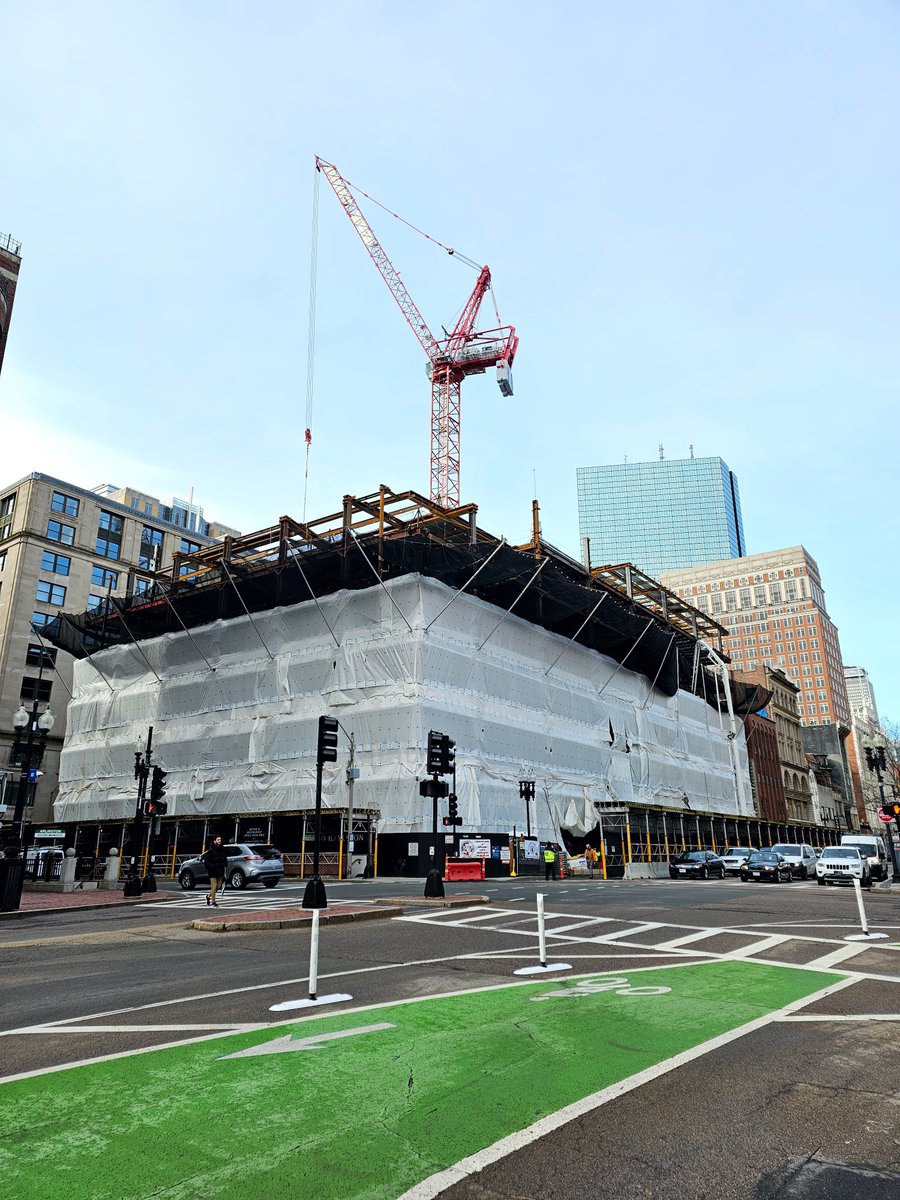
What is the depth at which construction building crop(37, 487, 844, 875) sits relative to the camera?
41.8 m

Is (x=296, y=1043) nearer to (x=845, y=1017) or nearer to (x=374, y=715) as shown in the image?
(x=845, y=1017)

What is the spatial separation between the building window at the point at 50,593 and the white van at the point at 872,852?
64.6 metres

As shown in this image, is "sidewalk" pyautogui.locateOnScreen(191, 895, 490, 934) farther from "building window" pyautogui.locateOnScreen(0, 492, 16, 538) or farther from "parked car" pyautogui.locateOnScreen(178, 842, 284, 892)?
"building window" pyautogui.locateOnScreen(0, 492, 16, 538)

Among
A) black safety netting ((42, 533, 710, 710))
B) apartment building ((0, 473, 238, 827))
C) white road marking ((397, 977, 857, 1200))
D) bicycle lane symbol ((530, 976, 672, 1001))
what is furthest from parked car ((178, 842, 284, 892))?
apartment building ((0, 473, 238, 827))

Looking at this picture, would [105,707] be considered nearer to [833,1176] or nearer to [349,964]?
[349,964]

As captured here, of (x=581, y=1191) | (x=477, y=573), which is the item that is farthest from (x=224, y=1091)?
(x=477, y=573)

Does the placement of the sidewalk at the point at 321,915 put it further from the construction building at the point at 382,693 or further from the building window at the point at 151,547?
the building window at the point at 151,547

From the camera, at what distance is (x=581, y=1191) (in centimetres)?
379

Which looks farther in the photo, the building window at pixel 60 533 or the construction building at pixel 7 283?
the building window at pixel 60 533

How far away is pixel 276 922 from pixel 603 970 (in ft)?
25.1

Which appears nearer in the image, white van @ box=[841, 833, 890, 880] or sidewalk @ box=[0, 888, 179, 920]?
sidewalk @ box=[0, 888, 179, 920]

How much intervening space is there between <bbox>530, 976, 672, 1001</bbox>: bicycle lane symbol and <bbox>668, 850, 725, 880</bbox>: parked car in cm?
3380

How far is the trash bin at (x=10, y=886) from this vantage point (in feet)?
64.4

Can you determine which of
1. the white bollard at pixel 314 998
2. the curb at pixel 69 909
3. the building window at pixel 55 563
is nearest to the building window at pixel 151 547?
the building window at pixel 55 563
